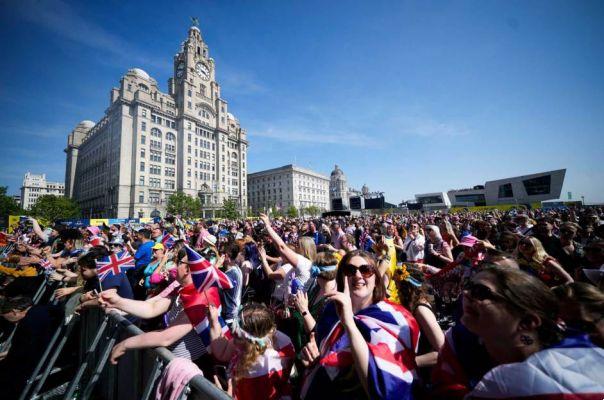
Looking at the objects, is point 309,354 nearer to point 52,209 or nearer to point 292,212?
point 52,209

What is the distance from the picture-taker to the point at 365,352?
5.12 ft

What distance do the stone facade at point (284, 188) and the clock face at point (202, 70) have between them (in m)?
43.4

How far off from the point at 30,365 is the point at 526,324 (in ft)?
18.4

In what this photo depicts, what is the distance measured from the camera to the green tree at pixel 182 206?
5394cm

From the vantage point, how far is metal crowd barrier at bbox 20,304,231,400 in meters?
2.28

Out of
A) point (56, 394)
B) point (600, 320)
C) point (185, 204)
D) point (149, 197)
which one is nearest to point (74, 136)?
point (149, 197)

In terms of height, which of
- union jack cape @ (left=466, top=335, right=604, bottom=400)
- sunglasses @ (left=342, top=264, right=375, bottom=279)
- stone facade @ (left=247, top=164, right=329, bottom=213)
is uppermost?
stone facade @ (left=247, top=164, right=329, bottom=213)

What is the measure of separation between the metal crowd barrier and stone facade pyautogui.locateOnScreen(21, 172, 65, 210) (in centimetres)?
18340

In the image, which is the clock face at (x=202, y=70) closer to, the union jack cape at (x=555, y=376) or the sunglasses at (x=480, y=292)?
the sunglasses at (x=480, y=292)

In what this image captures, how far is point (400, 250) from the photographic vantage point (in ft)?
29.7

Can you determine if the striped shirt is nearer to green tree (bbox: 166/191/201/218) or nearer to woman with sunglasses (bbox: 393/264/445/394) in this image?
woman with sunglasses (bbox: 393/264/445/394)

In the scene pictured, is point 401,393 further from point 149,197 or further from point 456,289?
point 149,197

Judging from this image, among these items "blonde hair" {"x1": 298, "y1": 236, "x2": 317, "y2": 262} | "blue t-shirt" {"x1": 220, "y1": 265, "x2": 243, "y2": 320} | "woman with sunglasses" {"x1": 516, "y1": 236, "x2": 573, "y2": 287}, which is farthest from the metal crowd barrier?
"woman with sunglasses" {"x1": 516, "y1": 236, "x2": 573, "y2": 287}

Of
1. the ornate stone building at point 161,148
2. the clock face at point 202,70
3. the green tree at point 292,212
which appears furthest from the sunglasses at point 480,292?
the green tree at point 292,212
